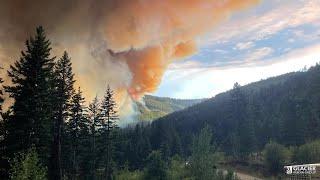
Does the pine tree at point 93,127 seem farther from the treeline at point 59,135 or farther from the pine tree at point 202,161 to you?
the pine tree at point 202,161

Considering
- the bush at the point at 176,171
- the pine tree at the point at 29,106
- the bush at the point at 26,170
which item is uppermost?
the pine tree at the point at 29,106

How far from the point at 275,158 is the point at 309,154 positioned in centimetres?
748

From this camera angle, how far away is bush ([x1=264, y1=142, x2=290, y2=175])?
98.5 meters

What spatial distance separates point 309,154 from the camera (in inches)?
3844

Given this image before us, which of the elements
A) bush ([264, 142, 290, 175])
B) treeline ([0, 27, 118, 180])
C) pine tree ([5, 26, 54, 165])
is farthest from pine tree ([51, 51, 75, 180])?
bush ([264, 142, 290, 175])

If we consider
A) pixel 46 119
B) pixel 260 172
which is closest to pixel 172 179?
pixel 46 119

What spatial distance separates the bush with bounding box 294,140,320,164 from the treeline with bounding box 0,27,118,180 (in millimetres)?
42478

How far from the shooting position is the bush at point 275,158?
98500 mm

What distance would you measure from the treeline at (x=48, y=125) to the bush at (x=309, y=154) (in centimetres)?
4248

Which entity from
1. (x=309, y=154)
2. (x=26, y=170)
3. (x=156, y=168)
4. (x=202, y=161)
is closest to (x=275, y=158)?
(x=309, y=154)

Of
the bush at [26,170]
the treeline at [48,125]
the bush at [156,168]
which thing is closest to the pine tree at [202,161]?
the bush at [156,168]

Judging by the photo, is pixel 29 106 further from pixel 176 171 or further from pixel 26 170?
pixel 176 171

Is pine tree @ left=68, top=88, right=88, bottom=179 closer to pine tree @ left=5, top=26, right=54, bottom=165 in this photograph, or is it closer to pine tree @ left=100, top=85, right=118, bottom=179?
pine tree @ left=100, top=85, right=118, bottom=179

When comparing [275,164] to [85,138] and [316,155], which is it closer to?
[316,155]
